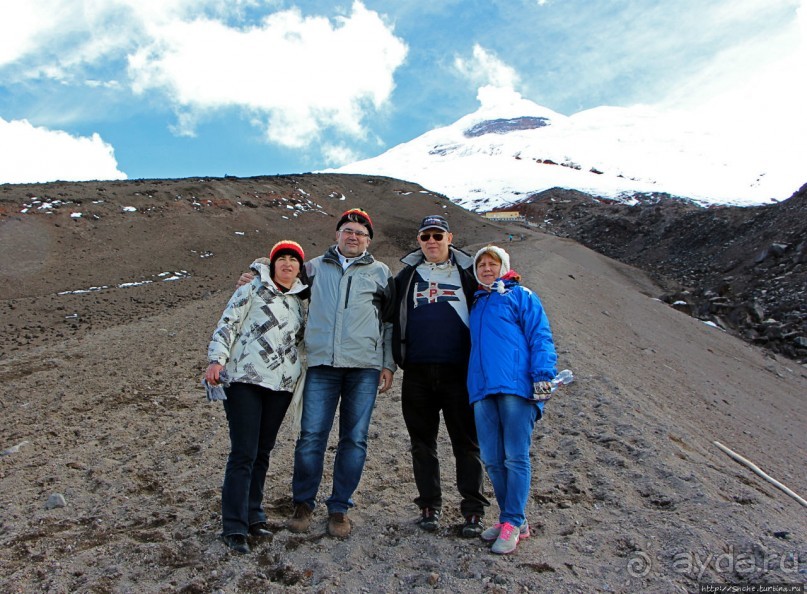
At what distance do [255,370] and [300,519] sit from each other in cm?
104

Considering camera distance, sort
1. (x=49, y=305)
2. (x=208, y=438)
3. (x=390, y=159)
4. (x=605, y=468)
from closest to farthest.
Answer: (x=605, y=468) < (x=208, y=438) < (x=49, y=305) < (x=390, y=159)

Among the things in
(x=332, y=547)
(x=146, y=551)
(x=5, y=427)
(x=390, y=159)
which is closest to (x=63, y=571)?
(x=146, y=551)

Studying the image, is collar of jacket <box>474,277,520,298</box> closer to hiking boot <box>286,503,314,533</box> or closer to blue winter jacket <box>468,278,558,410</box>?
blue winter jacket <box>468,278,558,410</box>

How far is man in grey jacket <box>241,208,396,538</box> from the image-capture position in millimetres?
3494

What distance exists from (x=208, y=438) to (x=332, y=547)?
2676 mm

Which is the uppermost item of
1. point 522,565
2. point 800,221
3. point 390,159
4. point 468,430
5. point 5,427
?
point 390,159

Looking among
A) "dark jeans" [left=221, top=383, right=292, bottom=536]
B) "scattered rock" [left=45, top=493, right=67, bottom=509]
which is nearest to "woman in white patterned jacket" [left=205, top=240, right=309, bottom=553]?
"dark jeans" [left=221, top=383, right=292, bottom=536]

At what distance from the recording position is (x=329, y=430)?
3.51 metres

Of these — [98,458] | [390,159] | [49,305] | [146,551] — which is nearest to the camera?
[146,551]

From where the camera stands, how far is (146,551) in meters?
3.21

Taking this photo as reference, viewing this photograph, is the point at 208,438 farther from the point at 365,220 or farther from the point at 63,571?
the point at 365,220

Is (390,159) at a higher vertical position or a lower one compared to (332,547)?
higher

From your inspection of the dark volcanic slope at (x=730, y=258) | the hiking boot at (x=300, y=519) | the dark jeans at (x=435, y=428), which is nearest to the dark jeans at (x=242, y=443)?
the hiking boot at (x=300, y=519)

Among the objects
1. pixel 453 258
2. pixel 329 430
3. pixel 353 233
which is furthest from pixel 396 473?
pixel 353 233
